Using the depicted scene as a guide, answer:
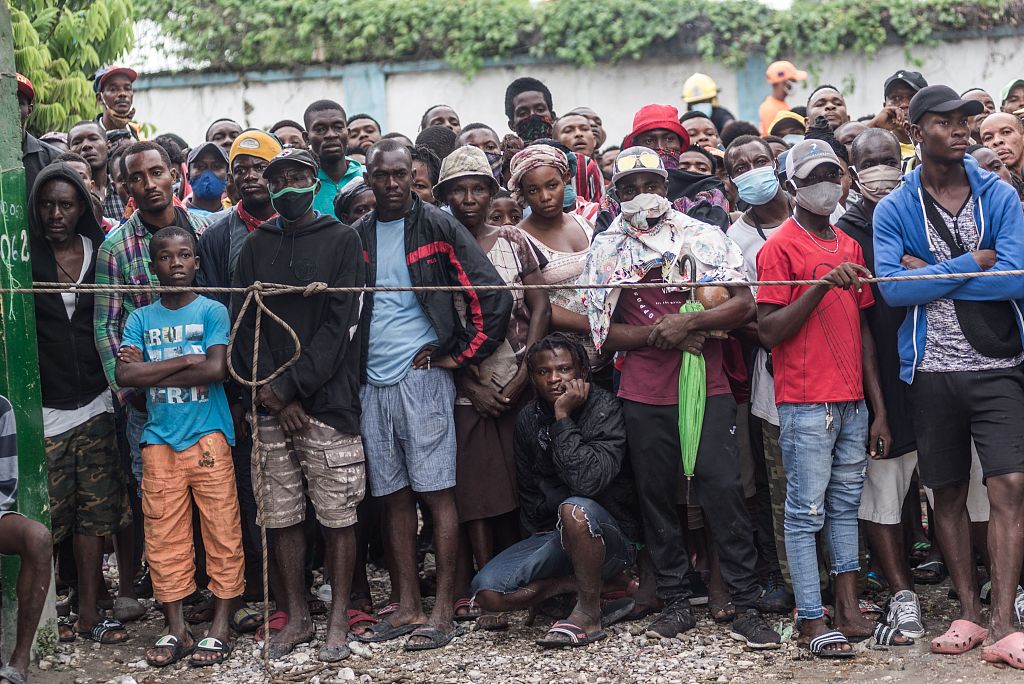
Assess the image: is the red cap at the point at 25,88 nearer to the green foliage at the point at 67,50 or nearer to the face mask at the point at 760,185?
the green foliage at the point at 67,50

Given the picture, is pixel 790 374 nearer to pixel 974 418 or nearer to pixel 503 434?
pixel 974 418

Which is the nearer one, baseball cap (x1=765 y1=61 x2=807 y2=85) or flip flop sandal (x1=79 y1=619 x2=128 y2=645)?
flip flop sandal (x1=79 y1=619 x2=128 y2=645)

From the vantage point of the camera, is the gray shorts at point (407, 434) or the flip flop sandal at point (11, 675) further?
the gray shorts at point (407, 434)

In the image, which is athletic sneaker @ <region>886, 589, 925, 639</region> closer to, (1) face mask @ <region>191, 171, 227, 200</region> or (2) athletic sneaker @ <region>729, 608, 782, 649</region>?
(2) athletic sneaker @ <region>729, 608, 782, 649</region>

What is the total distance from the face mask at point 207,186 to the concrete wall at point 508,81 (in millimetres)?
6543

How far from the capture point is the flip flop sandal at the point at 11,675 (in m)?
5.13

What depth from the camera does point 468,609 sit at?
19.9 feet

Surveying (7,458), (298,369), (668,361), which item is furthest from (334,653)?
(668,361)

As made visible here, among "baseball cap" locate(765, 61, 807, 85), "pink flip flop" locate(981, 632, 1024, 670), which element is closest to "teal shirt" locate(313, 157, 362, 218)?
"pink flip flop" locate(981, 632, 1024, 670)

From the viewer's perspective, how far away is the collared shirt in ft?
19.4

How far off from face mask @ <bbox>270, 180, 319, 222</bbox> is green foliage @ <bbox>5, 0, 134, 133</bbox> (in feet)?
10.9

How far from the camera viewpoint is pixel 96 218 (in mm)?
6184

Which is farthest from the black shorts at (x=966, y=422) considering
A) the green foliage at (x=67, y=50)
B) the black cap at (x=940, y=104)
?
the green foliage at (x=67, y=50)

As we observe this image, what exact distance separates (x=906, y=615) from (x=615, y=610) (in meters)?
1.36
